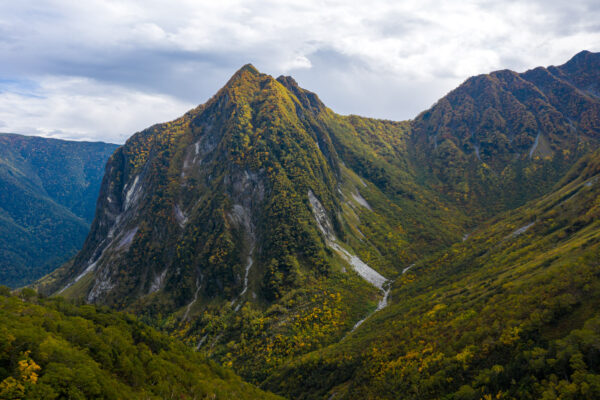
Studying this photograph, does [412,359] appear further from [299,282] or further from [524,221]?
[524,221]

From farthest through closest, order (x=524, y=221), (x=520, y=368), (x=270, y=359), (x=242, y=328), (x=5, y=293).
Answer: (x=524, y=221), (x=242, y=328), (x=270, y=359), (x=5, y=293), (x=520, y=368)

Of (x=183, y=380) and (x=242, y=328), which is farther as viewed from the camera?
(x=242, y=328)

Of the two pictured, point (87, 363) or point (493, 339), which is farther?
point (493, 339)

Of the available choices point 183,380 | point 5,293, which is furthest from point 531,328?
point 5,293

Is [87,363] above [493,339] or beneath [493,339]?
beneath
